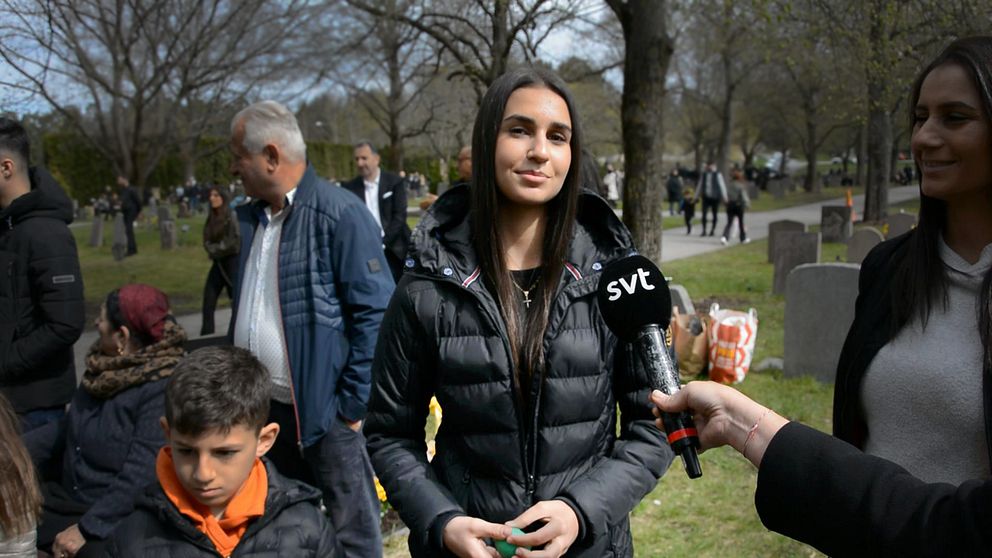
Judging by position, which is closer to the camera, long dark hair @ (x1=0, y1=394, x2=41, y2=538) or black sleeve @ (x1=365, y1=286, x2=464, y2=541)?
black sleeve @ (x1=365, y1=286, x2=464, y2=541)

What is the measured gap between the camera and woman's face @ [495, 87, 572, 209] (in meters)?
2.22

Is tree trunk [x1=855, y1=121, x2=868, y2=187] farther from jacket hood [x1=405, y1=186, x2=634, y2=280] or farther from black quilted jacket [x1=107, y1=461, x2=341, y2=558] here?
black quilted jacket [x1=107, y1=461, x2=341, y2=558]

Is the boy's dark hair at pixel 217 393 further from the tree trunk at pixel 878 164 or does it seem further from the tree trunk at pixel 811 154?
A: the tree trunk at pixel 811 154

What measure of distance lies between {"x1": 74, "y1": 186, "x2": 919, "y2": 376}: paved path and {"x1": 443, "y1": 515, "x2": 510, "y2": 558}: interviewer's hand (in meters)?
7.27

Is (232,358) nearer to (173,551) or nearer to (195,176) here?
(173,551)

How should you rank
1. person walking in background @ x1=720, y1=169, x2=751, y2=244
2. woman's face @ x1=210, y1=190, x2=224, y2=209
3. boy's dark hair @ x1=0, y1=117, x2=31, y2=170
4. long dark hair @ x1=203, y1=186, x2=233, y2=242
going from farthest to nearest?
person walking in background @ x1=720, y1=169, x2=751, y2=244 → woman's face @ x1=210, y1=190, x2=224, y2=209 → long dark hair @ x1=203, y1=186, x2=233, y2=242 → boy's dark hair @ x1=0, y1=117, x2=31, y2=170

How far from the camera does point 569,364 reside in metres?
2.14

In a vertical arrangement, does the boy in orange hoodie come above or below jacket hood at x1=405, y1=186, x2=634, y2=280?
below

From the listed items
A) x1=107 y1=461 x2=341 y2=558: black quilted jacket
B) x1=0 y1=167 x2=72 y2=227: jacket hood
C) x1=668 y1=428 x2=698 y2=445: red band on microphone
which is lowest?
x1=107 y1=461 x2=341 y2=558: black quilted jacket

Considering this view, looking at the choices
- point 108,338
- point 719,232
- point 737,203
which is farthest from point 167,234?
point 108,338

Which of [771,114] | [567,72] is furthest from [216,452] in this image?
[771,114]

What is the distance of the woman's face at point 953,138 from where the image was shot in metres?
2.01

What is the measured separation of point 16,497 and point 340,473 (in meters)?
1.36

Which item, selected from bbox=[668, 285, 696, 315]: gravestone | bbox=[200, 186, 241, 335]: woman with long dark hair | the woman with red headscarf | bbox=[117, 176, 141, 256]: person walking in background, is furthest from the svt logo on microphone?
bbox=[117, 176, 141, 256]: person walking in background
